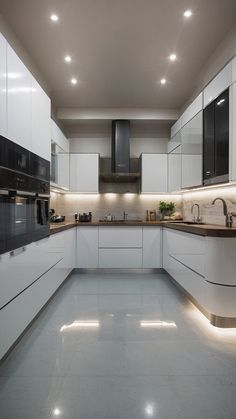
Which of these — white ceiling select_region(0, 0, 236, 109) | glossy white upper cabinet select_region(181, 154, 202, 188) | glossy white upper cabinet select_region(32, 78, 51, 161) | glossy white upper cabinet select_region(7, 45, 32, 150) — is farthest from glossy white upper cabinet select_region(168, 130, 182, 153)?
glossy white upper cabinet select_region(7, 45, 32, 150)

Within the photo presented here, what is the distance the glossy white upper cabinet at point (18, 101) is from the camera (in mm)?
1755

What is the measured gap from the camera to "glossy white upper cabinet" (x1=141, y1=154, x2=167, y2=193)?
4.57 m

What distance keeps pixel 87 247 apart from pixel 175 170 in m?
1.94

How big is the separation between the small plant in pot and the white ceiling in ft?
6.16

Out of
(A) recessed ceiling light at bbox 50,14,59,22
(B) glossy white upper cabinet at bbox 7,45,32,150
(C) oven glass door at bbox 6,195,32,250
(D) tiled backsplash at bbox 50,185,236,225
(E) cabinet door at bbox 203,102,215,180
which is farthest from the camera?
(D) tiled backsplash at bbox 50,185,236,225

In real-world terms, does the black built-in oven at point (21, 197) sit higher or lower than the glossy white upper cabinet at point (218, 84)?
lower

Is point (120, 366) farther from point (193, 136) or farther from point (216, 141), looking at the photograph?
point (193, 136)

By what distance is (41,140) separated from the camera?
2.48 metres

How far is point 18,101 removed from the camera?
1.90m

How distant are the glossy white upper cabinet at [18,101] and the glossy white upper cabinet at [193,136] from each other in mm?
2101

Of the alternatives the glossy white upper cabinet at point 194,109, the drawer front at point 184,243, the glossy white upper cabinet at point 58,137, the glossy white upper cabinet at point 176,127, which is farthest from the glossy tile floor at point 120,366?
the glossy white upper cabinet at point 176,127

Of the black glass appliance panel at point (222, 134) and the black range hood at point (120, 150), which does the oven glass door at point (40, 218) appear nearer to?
the black glass appliance panel at point (222, 134)

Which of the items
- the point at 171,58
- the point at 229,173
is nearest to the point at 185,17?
the point at 171,58

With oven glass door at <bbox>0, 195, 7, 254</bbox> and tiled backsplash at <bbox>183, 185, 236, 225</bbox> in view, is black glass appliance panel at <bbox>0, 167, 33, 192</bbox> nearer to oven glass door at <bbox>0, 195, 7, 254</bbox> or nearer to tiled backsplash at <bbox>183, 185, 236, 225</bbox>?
oven glass door at <bbox>0, 195, 7, 254</bbox>
